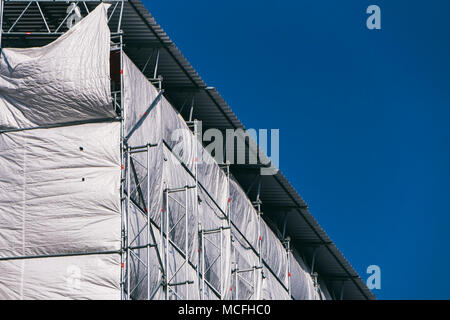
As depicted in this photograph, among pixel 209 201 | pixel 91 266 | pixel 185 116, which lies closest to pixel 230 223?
pixel 209 201

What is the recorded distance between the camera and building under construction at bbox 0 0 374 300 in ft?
78.7

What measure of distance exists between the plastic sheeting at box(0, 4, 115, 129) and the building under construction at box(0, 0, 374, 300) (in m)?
0.03

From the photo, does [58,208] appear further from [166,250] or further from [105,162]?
[166,250]

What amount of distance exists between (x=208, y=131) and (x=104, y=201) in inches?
385

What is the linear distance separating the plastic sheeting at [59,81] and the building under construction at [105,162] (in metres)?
0.03

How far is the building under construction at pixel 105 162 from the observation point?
24000 mm

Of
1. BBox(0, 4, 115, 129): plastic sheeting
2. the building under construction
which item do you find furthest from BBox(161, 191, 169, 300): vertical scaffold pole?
BBox(0, 4, 115, 129): plastic sheeting

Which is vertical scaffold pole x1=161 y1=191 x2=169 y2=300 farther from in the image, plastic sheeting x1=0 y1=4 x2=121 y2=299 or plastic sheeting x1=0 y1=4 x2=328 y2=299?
plastic sheeting x1=0 y1=4 x2=121 y2=299

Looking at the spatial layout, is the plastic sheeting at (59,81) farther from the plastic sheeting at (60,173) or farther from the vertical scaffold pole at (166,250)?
the vertical scaffold pole at (166,250)

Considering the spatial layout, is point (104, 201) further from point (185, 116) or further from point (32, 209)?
point (185, 116)

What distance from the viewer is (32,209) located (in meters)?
24.4

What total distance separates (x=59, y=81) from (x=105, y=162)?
2402 millimetres

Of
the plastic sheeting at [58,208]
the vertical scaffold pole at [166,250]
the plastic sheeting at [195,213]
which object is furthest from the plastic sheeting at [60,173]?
the vertical scaffold pole at [166,250]

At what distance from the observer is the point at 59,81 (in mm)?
24969
